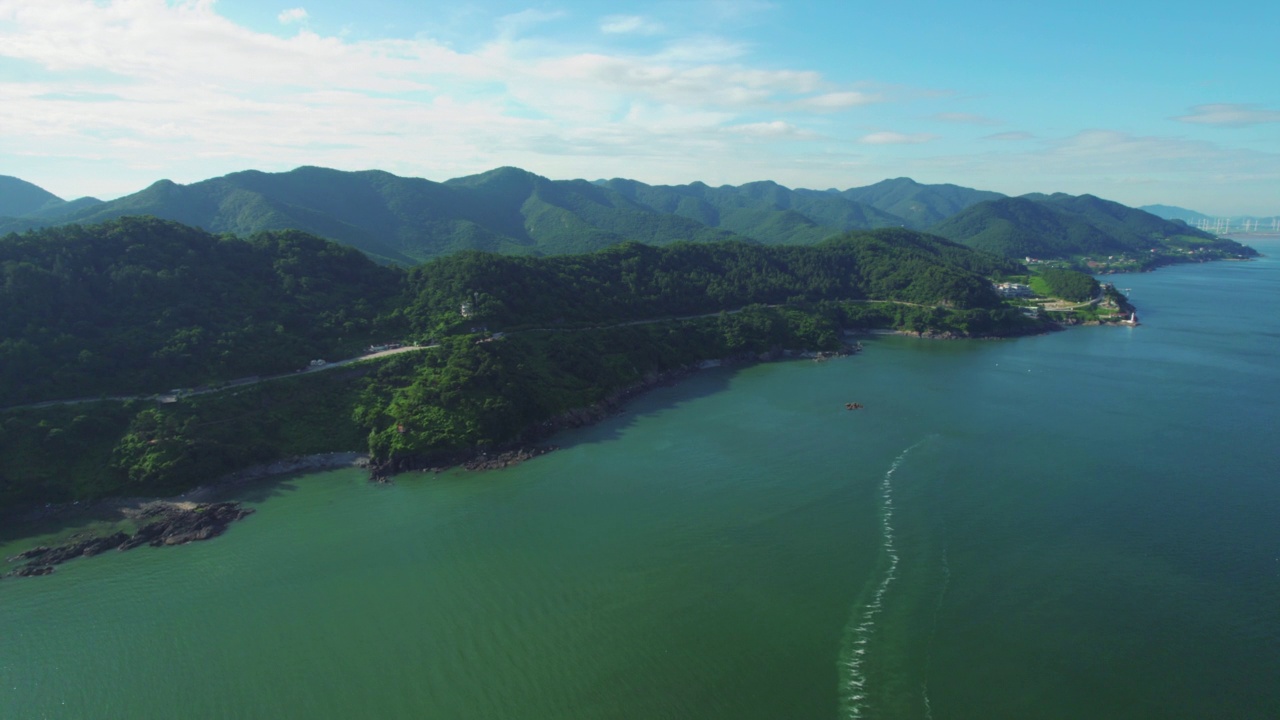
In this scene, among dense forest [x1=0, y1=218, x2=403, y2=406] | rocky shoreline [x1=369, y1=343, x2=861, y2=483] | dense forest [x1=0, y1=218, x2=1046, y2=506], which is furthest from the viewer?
dense forest [x1=0, y1=218, x2=403, y2=406]

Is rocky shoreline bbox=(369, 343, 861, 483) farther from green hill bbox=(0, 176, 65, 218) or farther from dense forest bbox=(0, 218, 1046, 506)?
green hill bbox=(0, 176, 65, 218)

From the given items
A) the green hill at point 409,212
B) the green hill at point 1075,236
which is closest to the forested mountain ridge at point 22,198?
the green hill at point 409,212

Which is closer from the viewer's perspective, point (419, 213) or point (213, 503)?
point (213, 503)

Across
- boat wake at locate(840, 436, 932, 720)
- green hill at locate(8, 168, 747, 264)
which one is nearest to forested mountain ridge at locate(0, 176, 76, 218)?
green hill at locate(8, 168, 747, 264)

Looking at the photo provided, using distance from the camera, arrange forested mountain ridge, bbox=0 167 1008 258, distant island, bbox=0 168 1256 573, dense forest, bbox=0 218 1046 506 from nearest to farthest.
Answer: dense forest, bbox=0 218 1046 506 < distant island, bbox=0 168 1256 573 < forested mountain ridge, bbox=0 167 1008 258

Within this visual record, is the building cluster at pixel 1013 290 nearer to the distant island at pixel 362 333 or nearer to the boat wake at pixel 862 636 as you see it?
the distant island at pixel 362 333

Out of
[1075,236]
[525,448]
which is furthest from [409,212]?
[1075,236]

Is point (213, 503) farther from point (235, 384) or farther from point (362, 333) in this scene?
point (362, 333)

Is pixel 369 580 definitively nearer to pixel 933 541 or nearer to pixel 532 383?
pixel 532 383
